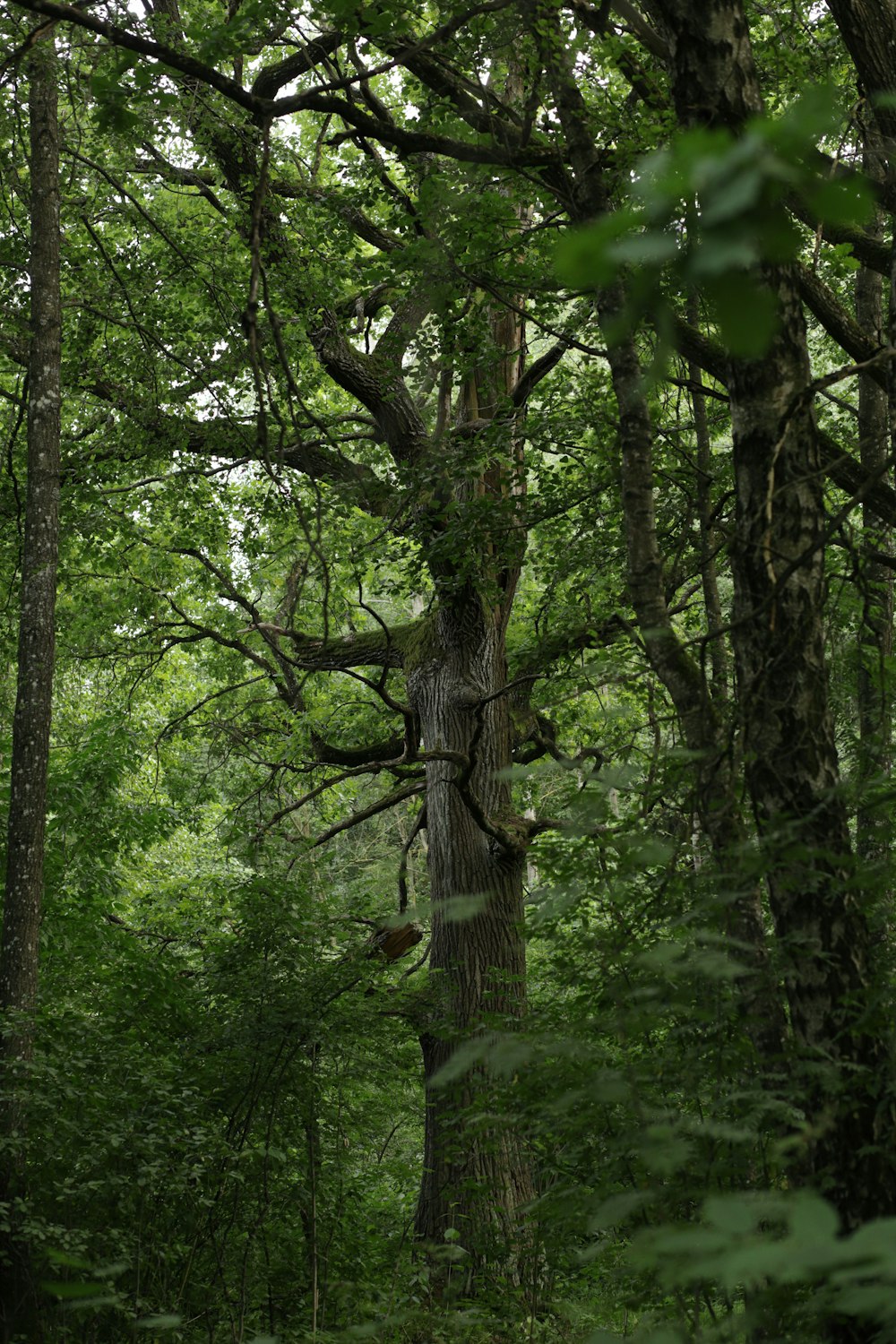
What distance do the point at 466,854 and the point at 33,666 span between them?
3582 millimetres

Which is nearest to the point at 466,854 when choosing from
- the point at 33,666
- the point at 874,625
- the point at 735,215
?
the point at 33,666

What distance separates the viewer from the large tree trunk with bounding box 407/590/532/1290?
24.2ft

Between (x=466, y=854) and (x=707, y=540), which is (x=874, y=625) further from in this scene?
(x=466, y=854)

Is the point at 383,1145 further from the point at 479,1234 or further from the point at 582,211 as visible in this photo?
the point at 582,211

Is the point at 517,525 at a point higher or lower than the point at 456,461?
lower

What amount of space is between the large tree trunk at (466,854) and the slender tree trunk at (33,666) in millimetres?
2465

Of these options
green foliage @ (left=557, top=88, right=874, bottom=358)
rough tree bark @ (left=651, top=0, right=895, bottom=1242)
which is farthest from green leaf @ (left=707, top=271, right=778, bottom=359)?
rough tree bark @ (left=651, top=0, right=895, bottom=1242)

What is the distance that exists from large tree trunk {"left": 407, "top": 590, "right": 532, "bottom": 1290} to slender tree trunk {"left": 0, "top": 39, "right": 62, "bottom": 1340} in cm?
246

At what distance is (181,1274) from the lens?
5883 mm

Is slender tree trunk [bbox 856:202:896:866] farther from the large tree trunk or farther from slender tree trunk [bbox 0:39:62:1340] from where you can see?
slender tree trunk [bbox 0:39:62:1340]

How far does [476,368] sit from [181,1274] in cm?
568

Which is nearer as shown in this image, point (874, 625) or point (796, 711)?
point (796, 711)

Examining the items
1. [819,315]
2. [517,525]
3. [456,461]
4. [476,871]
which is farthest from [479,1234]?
[819,315]

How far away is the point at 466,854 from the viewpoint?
888 cm
